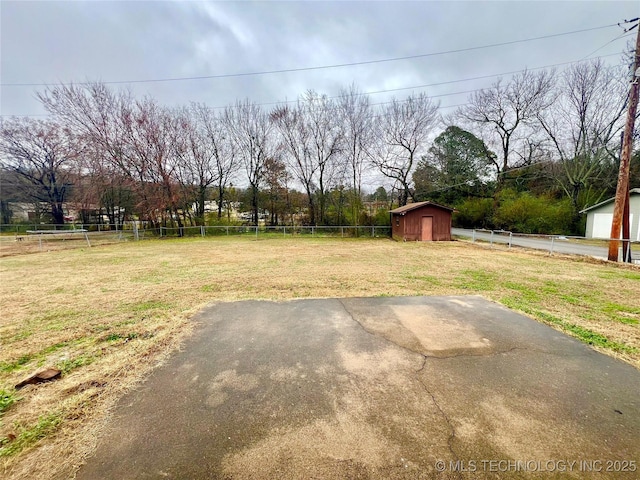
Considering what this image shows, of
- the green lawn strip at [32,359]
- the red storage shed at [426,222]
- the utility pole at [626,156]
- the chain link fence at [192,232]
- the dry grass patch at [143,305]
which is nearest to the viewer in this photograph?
the dry grass patch at [143,305]

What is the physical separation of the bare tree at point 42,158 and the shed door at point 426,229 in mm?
24749

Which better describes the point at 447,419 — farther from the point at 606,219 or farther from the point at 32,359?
the point at 606,219

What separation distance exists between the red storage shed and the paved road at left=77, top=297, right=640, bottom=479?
545 inches

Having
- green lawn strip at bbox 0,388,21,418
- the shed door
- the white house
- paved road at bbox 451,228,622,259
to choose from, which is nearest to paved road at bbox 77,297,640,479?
green lawn strip at bbox 0,388,21,418

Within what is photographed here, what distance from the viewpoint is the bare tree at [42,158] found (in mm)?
19109

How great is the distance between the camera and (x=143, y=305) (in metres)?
4.55

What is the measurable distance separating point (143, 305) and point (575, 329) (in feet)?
22.2

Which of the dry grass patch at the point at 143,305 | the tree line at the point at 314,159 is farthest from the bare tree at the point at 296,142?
the dry grass patch at the point at 143,305

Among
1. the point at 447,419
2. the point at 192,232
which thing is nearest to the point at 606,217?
the point at 447,419

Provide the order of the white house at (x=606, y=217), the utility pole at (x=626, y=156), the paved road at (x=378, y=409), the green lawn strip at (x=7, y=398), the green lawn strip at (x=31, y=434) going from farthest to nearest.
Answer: the white house at (x=606, y=217), the utility pole at (x=626, y=156), the green lawn strip at (x=7, y=398), the green lawn strip at (x=31, y=434), the paved road at (x=378, y=409)

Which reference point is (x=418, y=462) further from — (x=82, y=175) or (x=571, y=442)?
(x=82, y=175)

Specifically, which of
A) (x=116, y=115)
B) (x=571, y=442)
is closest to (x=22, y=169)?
(x=116, y=115)

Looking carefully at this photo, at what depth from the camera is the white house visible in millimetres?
15094

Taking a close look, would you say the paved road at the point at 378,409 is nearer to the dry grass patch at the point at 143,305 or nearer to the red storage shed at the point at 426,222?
the dry grass patch at the point at 143,305
